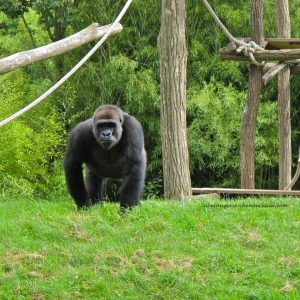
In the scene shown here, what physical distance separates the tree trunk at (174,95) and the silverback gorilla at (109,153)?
0.76 meters

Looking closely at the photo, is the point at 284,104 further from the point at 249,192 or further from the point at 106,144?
the point at 106,144

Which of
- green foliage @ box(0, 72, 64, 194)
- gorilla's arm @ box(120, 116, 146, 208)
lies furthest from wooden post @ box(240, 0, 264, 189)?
gorilla's arm @ box(120, 116, 146, 208)

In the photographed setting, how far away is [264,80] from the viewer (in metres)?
7.69

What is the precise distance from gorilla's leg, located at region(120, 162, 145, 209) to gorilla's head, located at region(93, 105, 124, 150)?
0.25 meters

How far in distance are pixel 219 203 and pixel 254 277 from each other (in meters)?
1.59

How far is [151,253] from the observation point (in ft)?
13.7

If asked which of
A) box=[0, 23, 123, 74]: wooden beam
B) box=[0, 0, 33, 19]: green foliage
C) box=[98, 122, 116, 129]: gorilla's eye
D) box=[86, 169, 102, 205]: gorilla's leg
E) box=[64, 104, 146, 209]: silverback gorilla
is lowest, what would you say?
box=[86, 169, 102, 205]: gorilla's leg

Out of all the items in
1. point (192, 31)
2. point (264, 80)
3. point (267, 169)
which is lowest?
point (267, 169)

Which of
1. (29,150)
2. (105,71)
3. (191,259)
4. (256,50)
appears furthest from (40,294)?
(105,71)

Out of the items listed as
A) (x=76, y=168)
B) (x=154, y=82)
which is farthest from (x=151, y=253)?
(x=154, y=82)

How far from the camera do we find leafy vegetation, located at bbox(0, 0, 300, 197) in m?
10.8

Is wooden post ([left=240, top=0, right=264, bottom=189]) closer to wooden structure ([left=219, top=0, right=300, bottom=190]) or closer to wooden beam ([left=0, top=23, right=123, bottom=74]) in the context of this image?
wooden structure ([left=219, top=0, right=300, bottom=190])

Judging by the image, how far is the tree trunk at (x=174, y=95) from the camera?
595cm

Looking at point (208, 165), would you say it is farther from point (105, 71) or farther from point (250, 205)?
point (250, 205)
